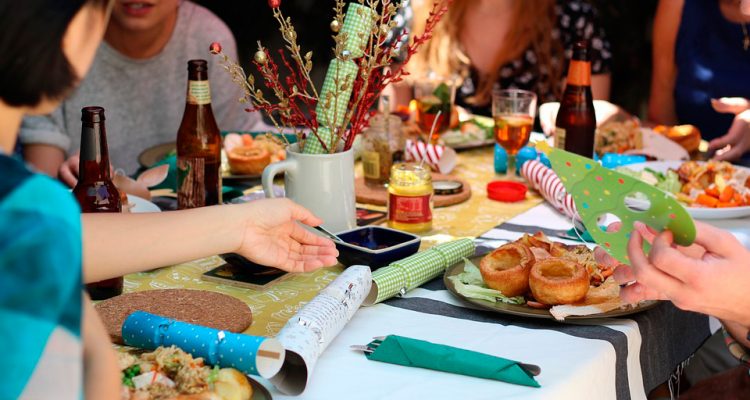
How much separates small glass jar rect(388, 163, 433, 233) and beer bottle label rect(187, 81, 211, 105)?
439mm

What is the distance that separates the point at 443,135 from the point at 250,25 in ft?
12.1

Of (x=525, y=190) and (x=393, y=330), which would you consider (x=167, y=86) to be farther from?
(x=393, y=330)

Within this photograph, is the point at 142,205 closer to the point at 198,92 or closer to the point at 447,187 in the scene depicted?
the point at 198,92

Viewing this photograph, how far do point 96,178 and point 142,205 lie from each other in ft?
1.12

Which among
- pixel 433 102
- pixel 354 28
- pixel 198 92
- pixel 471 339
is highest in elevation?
pixel 354 28

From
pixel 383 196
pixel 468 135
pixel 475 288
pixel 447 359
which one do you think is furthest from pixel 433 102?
pixel 447 359

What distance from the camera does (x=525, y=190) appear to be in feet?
7.10

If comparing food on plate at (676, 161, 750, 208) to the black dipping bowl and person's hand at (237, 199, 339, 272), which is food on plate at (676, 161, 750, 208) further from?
person's hand at (237, 199, 339, 272)

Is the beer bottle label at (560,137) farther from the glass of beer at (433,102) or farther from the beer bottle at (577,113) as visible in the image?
the glass of beer at (433,102)

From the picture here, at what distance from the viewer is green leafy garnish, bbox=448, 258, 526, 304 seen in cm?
144

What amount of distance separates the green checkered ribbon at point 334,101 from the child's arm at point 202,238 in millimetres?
326

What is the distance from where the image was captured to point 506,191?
2.15 m

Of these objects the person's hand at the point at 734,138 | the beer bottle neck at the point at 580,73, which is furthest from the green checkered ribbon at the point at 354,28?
the person's hand at the point at 734,138

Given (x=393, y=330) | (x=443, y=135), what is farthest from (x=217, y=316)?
(x=443, y=135)
